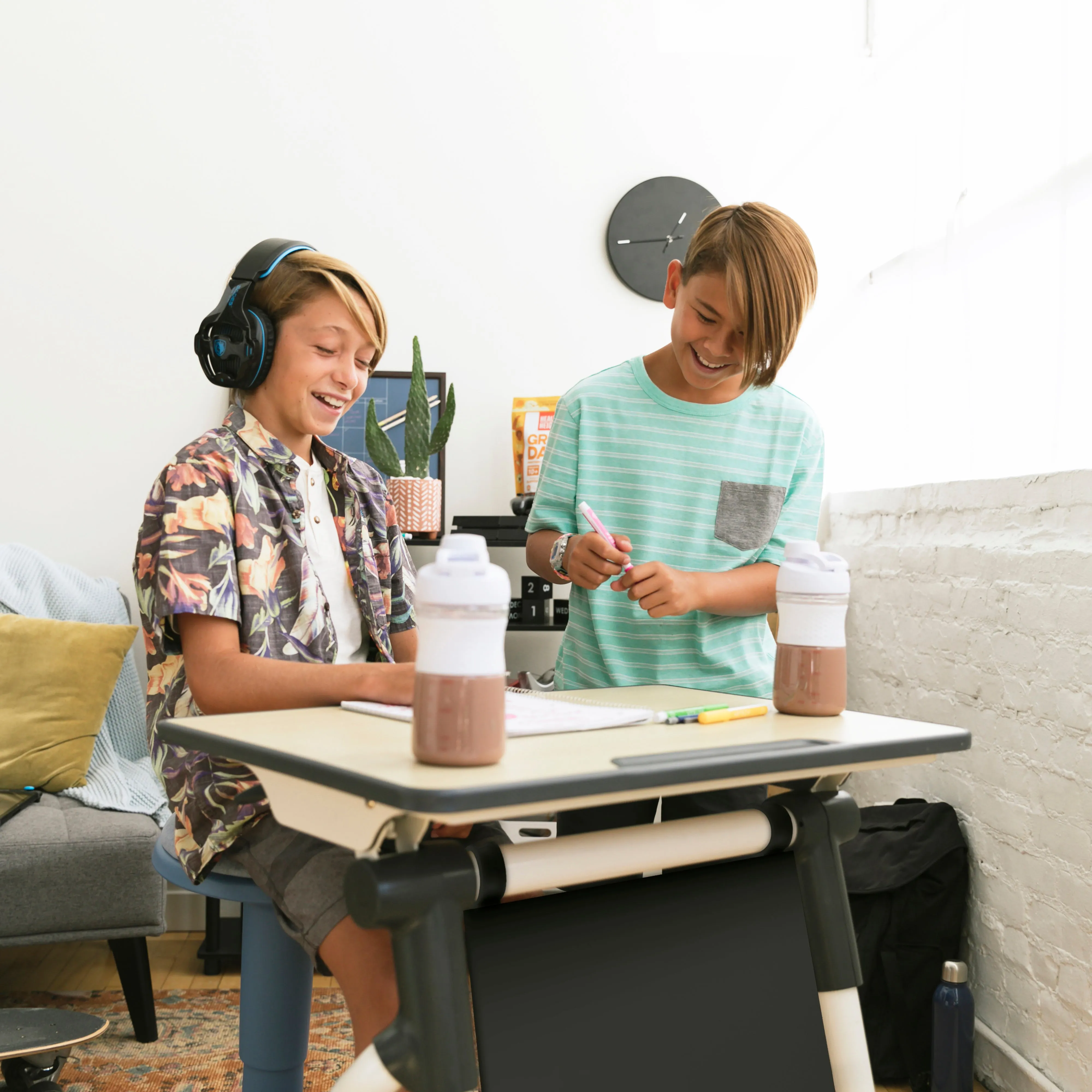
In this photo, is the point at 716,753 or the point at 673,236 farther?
the point at 673,236

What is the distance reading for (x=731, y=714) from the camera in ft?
3.42

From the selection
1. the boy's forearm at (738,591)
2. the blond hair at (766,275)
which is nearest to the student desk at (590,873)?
the boy's forearm at (738,591)

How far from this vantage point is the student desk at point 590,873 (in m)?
0.77

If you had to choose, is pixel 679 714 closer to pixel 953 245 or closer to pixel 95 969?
pixel 953 245

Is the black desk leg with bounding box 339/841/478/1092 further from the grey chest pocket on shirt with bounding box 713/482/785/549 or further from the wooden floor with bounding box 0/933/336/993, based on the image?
the wooden floor with bounding box 0/933/336/993

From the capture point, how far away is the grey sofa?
2.22 meters

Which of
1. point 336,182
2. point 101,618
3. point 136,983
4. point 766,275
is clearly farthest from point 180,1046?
point 336,182

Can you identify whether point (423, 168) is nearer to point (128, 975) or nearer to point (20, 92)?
point (20, 92)

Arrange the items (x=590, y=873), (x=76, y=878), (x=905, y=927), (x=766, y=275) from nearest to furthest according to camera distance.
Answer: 1. (x=590, y=873)
2. (x=766, y=275)
3. (x=905, y=927)
4. (x=76, y=878)

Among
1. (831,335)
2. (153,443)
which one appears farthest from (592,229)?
(153,443)

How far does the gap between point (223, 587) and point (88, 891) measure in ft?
4.96

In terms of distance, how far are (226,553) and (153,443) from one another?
1.94 meters

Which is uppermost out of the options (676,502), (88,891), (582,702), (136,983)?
(676,502)

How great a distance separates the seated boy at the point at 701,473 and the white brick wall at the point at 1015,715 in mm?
612
